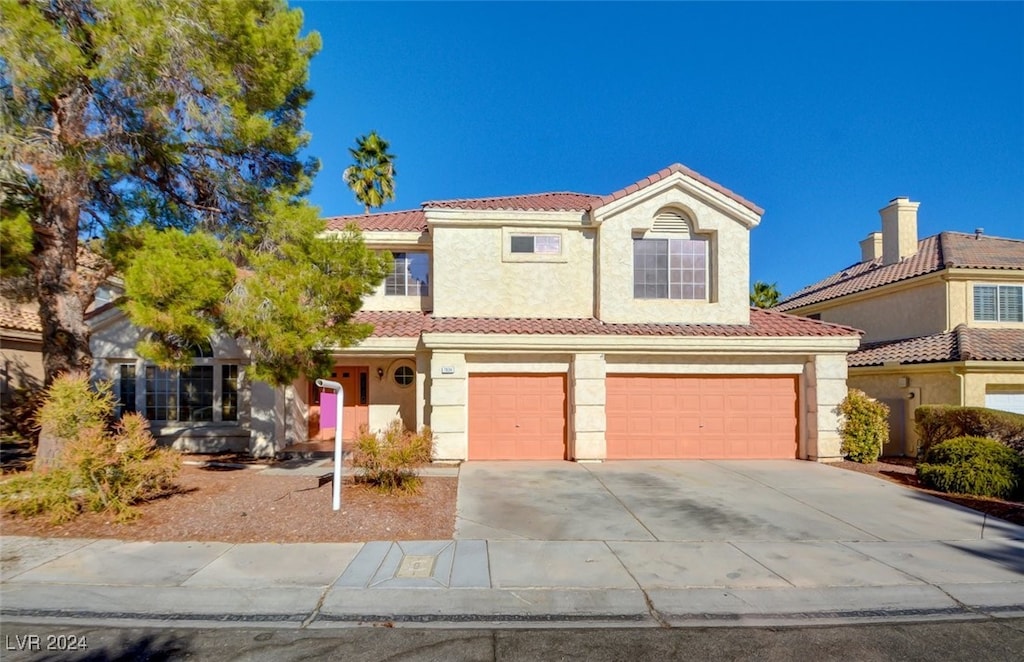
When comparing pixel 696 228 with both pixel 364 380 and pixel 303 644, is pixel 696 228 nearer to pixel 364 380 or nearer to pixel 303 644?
pixel 364 380

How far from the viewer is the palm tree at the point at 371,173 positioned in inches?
1099

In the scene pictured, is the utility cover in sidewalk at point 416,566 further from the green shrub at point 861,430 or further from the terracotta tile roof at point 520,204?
the green shrub at point 861,430

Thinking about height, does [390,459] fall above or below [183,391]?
below

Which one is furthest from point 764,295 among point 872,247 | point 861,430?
point 861,430

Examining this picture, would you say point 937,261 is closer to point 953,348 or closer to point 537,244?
point 953,348

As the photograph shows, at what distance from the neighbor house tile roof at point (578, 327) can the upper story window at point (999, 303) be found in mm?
6267

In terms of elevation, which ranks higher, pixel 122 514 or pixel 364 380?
pixel 364 380

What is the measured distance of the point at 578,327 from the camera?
42.0ft

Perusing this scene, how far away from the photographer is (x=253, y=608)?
16.3 feet

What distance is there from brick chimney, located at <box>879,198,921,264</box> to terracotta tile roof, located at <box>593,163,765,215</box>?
9.81 metres

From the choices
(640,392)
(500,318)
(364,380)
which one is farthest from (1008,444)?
(364,380)

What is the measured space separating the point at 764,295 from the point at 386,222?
26664 mm

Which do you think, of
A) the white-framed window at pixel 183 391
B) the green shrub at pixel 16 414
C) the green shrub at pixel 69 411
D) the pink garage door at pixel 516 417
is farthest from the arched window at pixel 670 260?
the green shrub at pixel 16 414

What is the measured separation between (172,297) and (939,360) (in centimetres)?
1764
